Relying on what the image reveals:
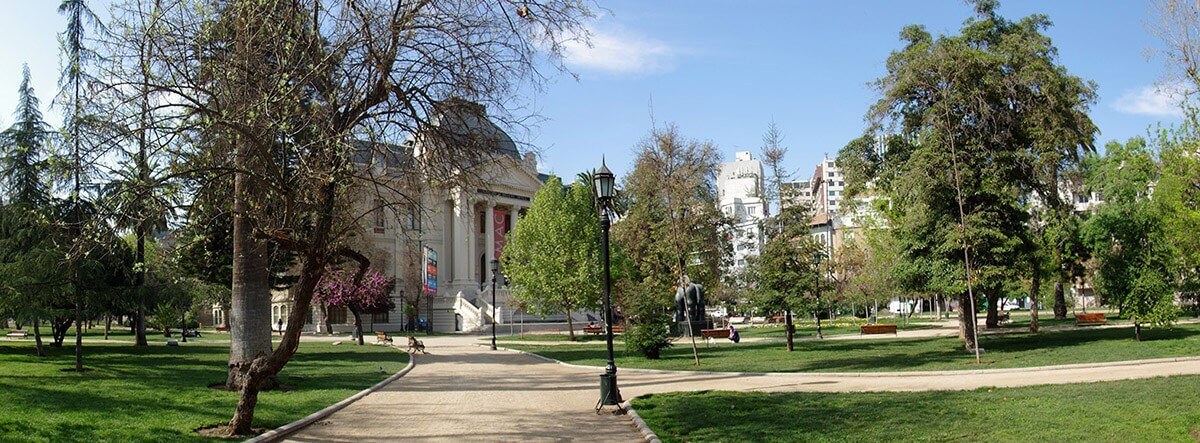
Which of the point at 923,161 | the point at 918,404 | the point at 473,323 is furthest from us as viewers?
the point at 473,323

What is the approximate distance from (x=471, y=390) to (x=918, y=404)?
9.39 m

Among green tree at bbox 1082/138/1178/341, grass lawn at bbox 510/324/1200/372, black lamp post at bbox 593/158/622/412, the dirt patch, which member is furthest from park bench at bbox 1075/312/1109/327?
the dirt patch

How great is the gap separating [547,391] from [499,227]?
46135 millimetres

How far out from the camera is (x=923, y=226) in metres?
25.0

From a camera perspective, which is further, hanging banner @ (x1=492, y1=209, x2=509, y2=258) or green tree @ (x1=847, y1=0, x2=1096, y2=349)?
hanging banner @ (x1=492, y1=209, x2=509, y2=258)

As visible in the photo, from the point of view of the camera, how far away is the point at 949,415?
1112 cm

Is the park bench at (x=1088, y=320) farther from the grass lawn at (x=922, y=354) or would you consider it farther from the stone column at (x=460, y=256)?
the stone column at (x=460, y=256)

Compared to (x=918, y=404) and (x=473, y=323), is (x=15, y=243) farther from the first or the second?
(x=473, y=323)

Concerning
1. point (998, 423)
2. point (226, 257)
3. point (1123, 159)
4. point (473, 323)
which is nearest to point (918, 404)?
point (998, 423)

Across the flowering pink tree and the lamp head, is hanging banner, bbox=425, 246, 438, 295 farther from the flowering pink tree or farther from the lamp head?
the lamp head

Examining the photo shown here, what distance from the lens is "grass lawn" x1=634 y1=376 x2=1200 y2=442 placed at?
9.36 m

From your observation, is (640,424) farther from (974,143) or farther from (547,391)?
(974,143)

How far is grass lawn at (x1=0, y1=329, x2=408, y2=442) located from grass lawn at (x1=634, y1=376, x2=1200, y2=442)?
633 centimetres

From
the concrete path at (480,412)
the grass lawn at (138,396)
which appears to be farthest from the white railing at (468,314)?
the concrete path at (480,412)
